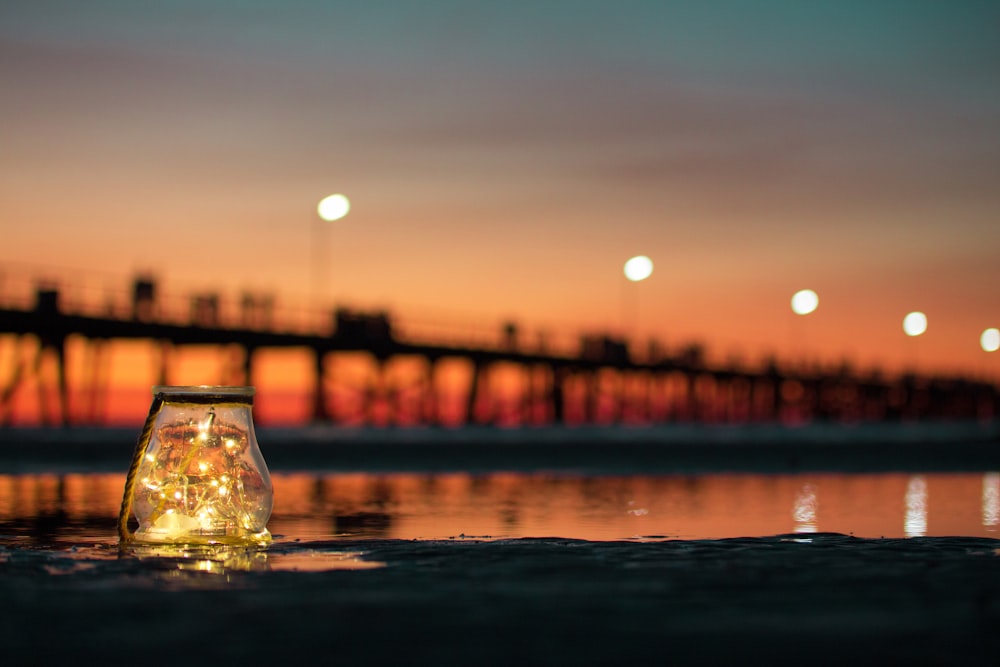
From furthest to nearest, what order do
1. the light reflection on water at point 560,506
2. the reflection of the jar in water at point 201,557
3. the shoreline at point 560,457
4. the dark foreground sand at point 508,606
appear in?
the shoreline at point 560,457 → the light reflection on water at point 560,506 → the reflection of the jar in water at point 201,557 → the dark foreground sand at point 508,606

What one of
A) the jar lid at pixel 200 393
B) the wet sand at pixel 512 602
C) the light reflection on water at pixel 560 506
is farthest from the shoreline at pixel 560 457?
the wet sand at pixel 512 602

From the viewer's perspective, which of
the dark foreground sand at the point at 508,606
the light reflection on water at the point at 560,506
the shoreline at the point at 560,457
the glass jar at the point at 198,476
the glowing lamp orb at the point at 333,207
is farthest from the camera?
the glowing lamp orb at the point at 333,207

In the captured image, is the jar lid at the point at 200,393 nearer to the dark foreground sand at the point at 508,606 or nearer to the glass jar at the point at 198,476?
the glass jar at the point at 198,476

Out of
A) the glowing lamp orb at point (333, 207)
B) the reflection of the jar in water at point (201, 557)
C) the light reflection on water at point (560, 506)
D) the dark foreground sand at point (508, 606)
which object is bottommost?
the light reflection on water at point (560, 506)

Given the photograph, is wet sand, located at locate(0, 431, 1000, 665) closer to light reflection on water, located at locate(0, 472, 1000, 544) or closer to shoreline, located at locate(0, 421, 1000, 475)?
light reflection on water, located at locate(0, 472, 1000, 544)

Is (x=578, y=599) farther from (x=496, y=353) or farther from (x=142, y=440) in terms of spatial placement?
(x=496, y=353)

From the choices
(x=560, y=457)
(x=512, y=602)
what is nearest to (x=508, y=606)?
(x=512, y=602)

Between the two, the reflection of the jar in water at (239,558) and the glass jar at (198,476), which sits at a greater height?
the glass jar at (198,476)

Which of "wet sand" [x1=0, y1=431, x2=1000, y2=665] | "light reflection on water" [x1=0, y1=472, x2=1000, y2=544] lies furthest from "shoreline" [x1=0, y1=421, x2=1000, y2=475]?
"wet sand" [x1=0, y1=431, x2=1000, y2=665]
